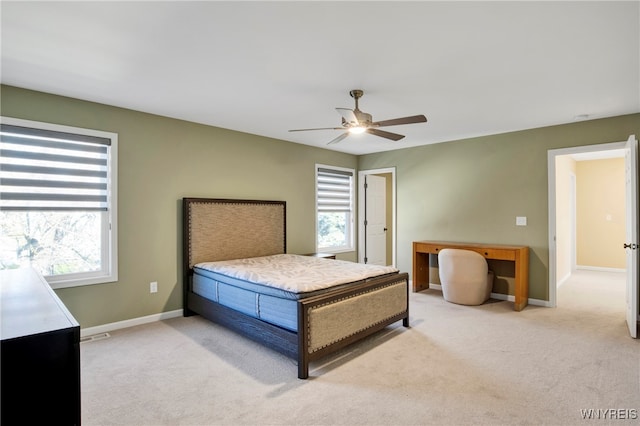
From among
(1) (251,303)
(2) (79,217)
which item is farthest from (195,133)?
(1) (251,303)

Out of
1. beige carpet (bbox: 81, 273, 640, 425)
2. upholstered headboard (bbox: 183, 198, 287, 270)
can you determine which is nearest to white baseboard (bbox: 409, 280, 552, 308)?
beige carpet (bbox: 81, 273, 640, 425)

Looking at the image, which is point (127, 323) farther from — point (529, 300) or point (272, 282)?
point (529, 300)

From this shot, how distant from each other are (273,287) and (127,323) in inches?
77.0

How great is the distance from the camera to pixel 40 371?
112 cm

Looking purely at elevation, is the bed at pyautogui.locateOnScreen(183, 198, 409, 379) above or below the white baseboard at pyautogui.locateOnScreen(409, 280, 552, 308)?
above

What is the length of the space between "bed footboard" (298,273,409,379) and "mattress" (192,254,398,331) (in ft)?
0.36

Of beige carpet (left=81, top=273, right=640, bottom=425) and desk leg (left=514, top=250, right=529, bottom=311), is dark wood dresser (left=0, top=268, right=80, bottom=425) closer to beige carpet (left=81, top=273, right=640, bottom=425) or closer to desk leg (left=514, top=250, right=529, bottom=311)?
beige carpet (left=81, top=273, right=640, bottom=425)

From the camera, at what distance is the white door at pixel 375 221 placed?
6480 mm

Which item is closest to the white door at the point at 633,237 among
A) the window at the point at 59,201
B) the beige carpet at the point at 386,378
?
the beige carpet at the point at 386,378

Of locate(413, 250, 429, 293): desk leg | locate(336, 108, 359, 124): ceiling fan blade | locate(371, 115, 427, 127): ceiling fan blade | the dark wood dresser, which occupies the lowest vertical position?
locate(413, 250, 429, 293): desk leg

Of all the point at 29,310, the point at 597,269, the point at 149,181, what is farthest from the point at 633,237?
the point at 149,181

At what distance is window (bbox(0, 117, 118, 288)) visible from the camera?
3096 millimetres

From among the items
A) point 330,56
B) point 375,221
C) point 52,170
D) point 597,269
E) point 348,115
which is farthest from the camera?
point 597,269

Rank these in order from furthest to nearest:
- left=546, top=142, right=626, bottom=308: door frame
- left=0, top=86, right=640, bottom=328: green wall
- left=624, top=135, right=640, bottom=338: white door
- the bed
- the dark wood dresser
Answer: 1. left=546, top=142, right=626, bottom=308: door frame
2. left=0, top=86, right=640, bottom=328: green wall
3. left=624, top=135, right=640, bottom=338: white door
4. the bed
5. the dark wood dresser
